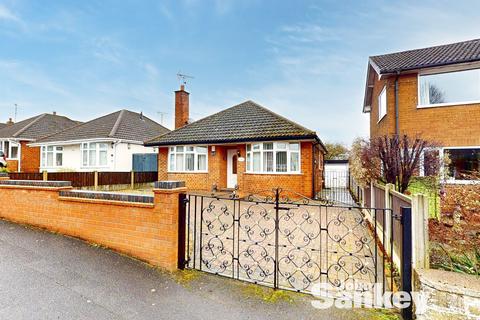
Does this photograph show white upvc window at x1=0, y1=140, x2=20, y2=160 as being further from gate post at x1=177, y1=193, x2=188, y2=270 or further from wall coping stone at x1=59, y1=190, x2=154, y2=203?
gate post at x1=177, y1=193, x2=188, y2=270

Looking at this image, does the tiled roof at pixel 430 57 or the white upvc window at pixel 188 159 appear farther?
the white upvc window at pixel 188 159

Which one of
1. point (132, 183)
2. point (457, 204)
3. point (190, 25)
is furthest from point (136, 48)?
point (457, 204)

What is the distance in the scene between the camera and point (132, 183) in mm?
18578

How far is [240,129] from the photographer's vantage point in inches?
616

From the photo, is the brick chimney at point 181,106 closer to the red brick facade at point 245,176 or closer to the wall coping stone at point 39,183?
the red brick facade at point 245,176

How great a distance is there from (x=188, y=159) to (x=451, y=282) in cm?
1544

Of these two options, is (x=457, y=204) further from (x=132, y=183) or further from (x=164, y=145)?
(x=132, y=183)

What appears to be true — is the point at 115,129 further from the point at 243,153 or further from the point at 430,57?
the point at 430,57

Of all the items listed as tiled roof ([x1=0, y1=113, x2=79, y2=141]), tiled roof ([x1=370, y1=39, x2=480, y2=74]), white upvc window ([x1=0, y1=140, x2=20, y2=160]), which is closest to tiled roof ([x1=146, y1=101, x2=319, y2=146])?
tiled roof ([x1=370, y1=39, x2=480, y2=74])

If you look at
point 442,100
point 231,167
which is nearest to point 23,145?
point 231,167


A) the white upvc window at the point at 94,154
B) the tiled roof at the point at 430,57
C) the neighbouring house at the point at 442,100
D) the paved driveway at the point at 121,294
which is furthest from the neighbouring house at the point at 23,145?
the neighbouring house at the point at 442,100

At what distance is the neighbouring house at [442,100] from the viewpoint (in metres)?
10.6

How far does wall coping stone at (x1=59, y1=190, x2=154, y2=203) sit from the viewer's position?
15.2 feet

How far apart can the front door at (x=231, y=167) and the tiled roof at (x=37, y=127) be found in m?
21.9
